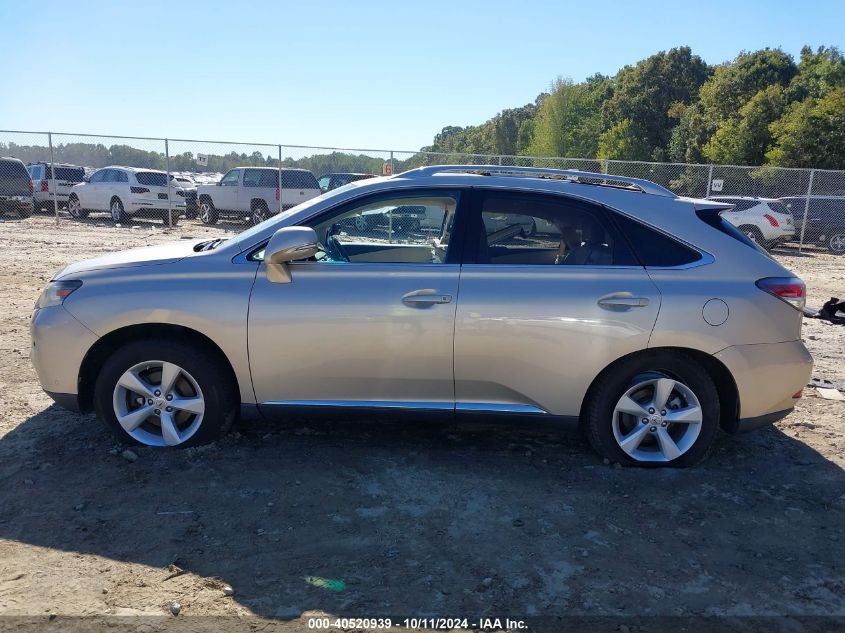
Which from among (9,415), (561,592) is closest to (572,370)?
(561,592)

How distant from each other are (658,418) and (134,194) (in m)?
19.5

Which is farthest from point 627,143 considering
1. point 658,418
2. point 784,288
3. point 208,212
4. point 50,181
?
point 658,418

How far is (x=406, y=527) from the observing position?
3404 millimetres

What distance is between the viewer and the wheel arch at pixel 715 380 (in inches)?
158

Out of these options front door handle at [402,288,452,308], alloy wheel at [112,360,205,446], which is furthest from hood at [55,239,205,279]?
front door handle at [402,288,452,308]

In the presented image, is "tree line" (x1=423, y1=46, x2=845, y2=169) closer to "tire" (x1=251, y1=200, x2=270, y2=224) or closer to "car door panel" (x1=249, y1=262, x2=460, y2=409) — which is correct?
"tire" (x1=251, y1=200, x2=270, y2=224)

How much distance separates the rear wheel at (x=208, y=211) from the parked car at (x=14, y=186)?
498 centimetres

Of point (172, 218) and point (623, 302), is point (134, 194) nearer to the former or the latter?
point (172, 218)

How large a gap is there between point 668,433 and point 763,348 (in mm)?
744

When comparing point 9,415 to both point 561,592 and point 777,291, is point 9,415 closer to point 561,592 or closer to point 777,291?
point 561,592

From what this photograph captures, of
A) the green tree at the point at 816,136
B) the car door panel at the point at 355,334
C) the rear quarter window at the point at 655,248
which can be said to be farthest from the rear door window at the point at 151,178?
the green tree at the point at 816,136

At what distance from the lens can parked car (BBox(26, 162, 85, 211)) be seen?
2244cm

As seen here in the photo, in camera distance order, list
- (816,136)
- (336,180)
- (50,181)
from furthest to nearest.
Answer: (816,136)
(50,181)
(336,180)

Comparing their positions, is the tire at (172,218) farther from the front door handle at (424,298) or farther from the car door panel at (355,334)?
the front door handle at (424,298)
